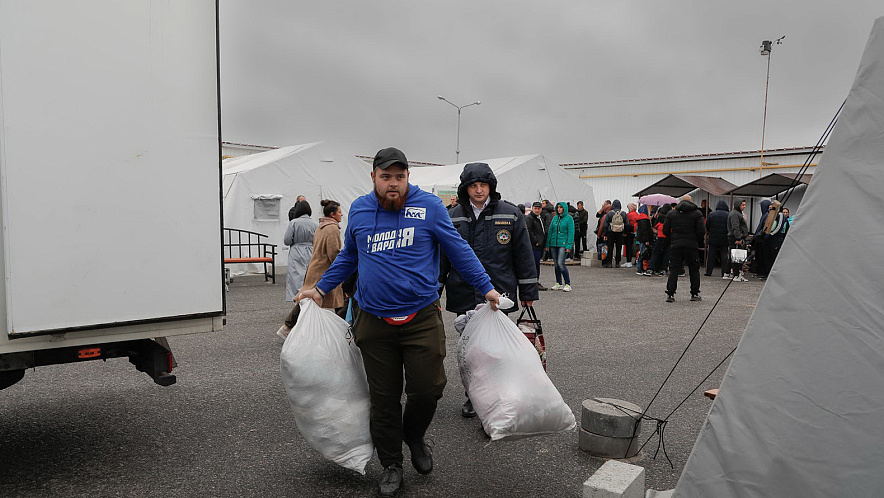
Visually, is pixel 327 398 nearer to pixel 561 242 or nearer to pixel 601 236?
pixel 561 242

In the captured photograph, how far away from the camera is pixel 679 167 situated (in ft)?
92.5

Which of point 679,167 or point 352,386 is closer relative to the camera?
point 352,386

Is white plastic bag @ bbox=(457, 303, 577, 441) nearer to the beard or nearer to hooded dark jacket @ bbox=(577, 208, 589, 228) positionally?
the beard

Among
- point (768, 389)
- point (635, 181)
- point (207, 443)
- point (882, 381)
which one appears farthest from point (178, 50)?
point (635, 181)

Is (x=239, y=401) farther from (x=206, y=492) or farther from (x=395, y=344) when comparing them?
(x=395, y=344)

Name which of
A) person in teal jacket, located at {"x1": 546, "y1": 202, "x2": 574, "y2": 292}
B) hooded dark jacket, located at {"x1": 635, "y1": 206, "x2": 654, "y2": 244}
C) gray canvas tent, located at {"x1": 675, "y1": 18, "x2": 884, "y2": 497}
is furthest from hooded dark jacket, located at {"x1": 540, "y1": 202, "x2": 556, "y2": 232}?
gray canvas tent, located at {"x1": 675, "y1": 18, "x2": 884, "y2": 497}

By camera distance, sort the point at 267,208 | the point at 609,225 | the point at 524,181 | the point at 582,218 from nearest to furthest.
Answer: the point at 267,208 < the point at 609,225 < the point at 524,181 < the point at 582,218

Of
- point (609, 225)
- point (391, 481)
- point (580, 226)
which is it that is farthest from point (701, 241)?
point (391, 481)

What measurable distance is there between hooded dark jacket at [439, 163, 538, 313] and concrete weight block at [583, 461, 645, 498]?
157 centimetres

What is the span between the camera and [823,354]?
2346mm

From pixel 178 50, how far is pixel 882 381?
151 inches

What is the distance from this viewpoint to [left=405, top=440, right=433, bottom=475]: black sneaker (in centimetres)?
362

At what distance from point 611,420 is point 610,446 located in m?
0.18

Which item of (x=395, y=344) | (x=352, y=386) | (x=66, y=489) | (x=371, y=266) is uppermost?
(x=371, y=266)
